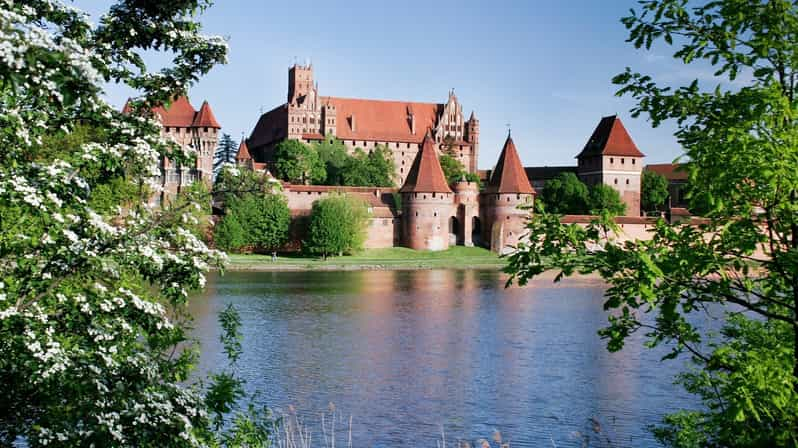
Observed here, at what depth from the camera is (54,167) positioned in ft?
13.5

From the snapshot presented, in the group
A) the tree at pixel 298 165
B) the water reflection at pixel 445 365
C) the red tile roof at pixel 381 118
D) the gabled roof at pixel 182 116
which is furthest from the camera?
the red tile roof at pixel 381 118

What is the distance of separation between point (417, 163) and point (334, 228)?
31.1 ft

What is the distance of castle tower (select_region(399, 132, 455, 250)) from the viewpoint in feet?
166

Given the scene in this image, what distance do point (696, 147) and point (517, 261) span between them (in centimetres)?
135

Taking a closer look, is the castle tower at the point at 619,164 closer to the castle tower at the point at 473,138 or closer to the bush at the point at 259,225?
the castle tower at the point at 473,138

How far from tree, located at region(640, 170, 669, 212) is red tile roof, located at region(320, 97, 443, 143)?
69.2 feet

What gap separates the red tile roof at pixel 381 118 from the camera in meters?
72.2

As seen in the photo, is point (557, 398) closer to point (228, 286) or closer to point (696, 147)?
point (696, 147)

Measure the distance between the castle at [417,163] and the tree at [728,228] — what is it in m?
31.4

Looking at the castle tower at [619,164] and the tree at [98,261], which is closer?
the tree at [98,261]

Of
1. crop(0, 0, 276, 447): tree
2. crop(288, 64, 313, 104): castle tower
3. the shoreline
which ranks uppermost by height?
crop(288, 64, 313, 104): castle tower

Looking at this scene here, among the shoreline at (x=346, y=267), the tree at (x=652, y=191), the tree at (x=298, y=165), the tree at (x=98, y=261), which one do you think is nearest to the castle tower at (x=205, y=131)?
the tree at (x=298, y=165)

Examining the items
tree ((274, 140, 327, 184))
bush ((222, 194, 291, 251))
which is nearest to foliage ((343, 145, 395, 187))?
tree ((274, 140, 327, 184))

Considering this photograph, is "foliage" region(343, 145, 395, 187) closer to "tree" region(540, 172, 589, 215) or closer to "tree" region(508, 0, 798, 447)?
"tree" region(540, 172, 589, 215)
